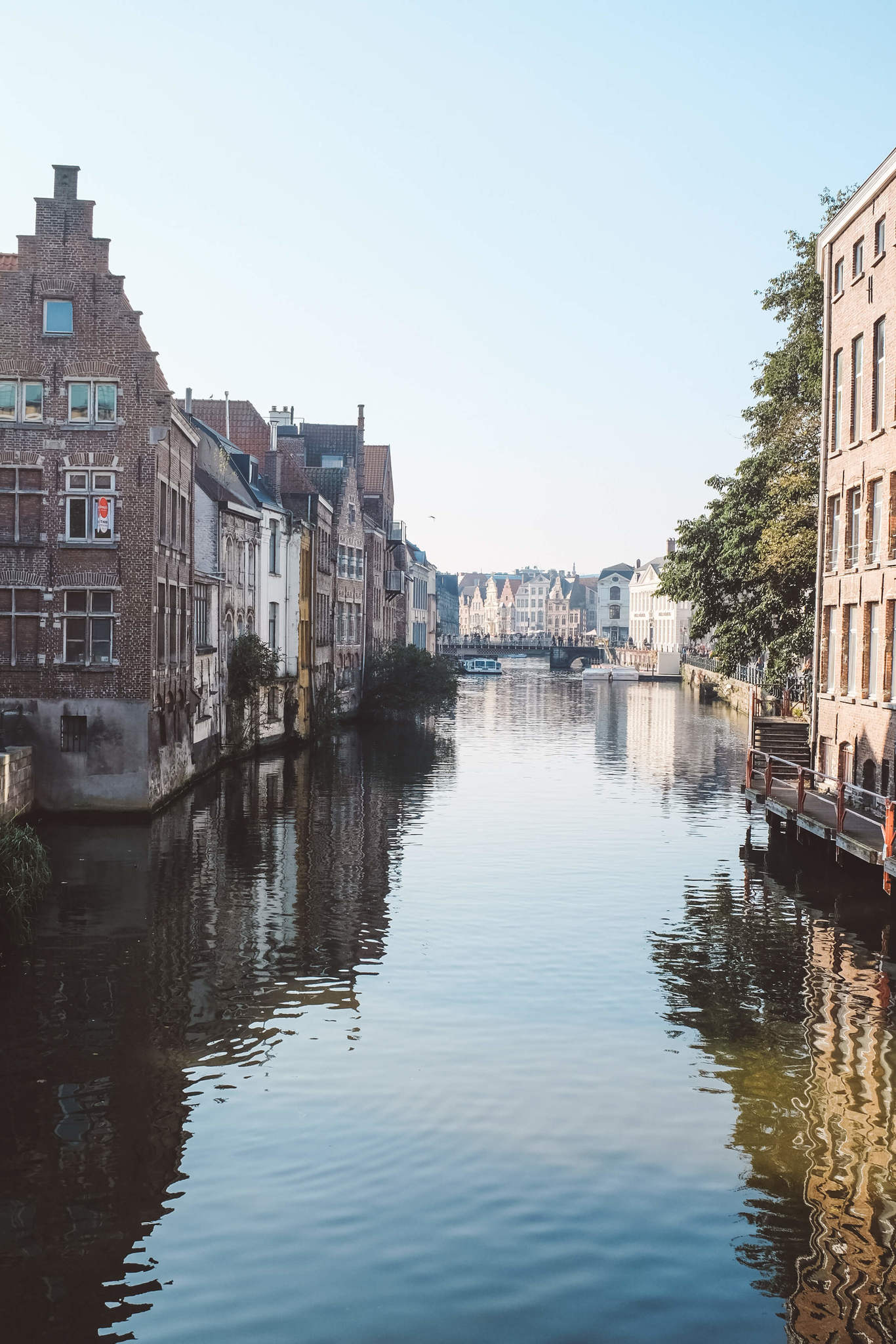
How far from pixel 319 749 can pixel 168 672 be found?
18.0m

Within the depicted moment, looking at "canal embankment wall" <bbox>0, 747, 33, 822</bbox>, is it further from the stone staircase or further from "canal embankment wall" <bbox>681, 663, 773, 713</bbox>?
"canal embankment wall" <bbox>681, 663, 773, 713</bbox>

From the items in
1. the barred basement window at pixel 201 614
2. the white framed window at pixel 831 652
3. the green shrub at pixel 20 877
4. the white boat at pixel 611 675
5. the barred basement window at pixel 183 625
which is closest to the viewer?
the green shrub at pixel 20 877

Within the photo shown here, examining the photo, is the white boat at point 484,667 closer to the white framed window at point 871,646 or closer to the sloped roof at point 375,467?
the sloped roof at point 375,467

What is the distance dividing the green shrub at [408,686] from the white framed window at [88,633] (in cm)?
3684

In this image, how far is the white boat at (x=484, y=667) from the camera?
14675cm

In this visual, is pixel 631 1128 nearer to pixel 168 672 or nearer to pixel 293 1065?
pixel 293 1065

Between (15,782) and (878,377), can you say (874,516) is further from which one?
(15,782)

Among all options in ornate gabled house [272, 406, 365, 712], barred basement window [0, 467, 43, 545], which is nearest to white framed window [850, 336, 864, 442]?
A: barred basement window [0, 467, 43, 545]

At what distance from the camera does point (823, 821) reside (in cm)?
2550

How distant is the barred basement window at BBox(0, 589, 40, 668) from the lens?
106 ft

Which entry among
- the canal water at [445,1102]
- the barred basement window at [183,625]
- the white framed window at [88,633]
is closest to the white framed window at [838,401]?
the canal water at [445,1102]

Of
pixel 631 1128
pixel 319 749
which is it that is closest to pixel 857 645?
pixel 631 1128

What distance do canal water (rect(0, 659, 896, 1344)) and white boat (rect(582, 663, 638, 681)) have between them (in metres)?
111

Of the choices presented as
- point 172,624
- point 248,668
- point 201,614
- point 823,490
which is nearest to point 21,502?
point 172,624
